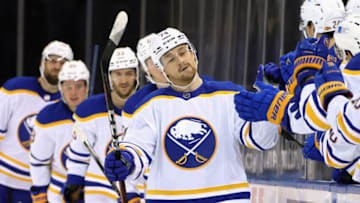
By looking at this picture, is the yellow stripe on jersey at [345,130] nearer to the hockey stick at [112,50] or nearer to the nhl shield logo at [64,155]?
the hockey stick at [112,50]

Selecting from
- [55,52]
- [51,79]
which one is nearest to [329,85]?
[51,79]

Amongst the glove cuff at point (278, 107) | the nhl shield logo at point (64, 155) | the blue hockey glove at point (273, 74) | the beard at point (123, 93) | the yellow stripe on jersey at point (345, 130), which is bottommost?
the nhl shield logo at point (64, 155)

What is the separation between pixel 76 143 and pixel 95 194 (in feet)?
1.24

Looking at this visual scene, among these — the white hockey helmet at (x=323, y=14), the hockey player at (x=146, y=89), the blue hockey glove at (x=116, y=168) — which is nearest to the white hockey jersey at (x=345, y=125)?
the white hockey helmet at (x=323, y=14)

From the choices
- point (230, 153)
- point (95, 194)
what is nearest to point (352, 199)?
point (230, 153)

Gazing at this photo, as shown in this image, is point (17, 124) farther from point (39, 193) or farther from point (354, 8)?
point (354, 8)

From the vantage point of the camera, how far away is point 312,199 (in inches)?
125

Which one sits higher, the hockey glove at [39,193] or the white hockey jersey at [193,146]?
the white hockey jersey at [193,146]

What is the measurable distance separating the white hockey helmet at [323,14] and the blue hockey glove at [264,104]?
41cm

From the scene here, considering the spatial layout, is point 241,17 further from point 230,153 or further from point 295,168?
point 230,153

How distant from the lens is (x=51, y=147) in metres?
5.20

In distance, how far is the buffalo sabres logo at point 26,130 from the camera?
560 centimetres

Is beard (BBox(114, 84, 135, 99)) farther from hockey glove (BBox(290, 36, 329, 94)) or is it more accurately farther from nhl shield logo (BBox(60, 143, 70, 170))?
hockey glove (BBox(290, 36, 329, 94))

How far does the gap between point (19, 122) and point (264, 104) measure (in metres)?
3.39
